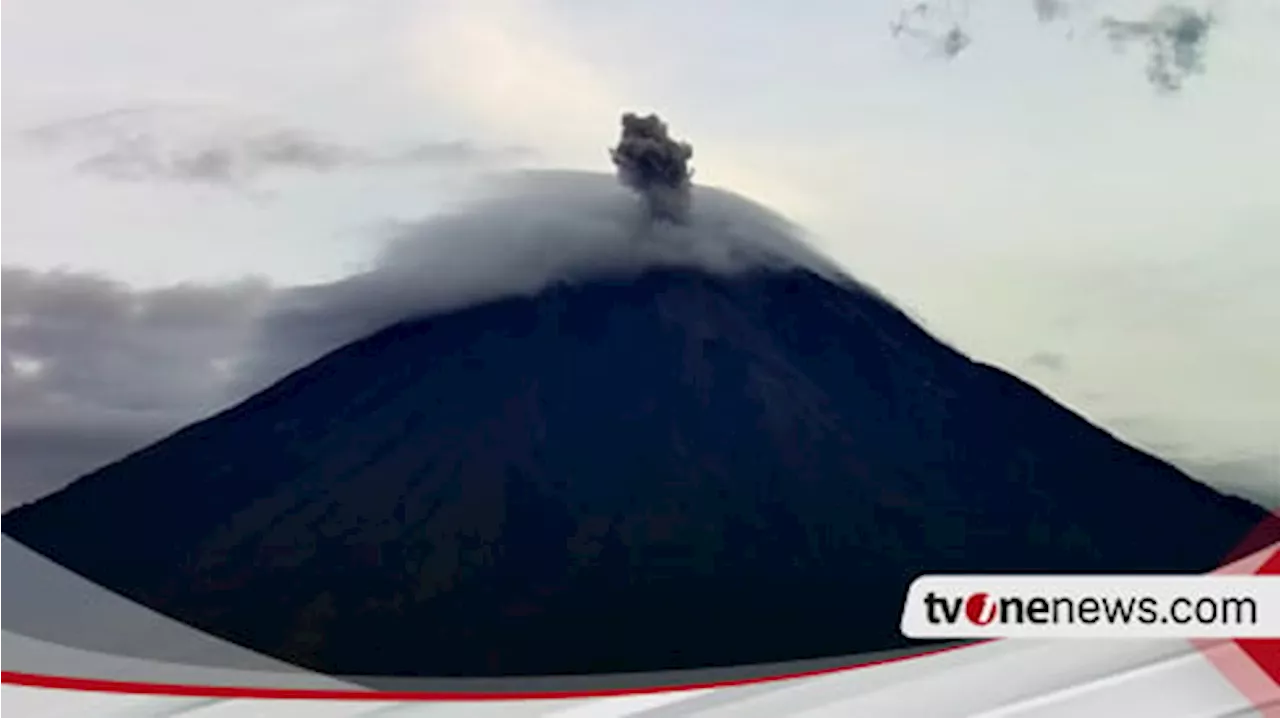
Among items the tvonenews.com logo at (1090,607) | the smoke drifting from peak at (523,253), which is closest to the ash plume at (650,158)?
the smoke drifting from peak at (523,253)

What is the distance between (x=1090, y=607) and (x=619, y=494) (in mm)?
Result: 407

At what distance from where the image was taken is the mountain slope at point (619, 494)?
1.39m

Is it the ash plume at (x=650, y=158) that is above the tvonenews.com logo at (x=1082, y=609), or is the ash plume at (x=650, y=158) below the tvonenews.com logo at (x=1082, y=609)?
above

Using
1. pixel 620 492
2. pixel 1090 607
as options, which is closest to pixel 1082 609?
pixel 1090 607

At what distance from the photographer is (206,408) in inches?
54.4

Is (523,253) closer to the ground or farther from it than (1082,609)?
farther from it

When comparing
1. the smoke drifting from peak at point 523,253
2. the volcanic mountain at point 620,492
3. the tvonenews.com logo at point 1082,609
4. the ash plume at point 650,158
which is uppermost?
the ash plume at point 650,158

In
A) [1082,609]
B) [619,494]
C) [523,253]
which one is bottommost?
[1082,609]

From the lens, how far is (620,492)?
1407 millimetres

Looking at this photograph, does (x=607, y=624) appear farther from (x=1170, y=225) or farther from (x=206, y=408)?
(x=1170, y=225)

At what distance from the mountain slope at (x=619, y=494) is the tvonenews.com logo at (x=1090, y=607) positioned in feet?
0.06

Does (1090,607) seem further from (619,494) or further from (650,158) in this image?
(650,158)

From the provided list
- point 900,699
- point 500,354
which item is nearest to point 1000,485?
point 900,699

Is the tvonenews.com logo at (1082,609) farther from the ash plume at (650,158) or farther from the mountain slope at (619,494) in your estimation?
the ash plume at (650,158)
